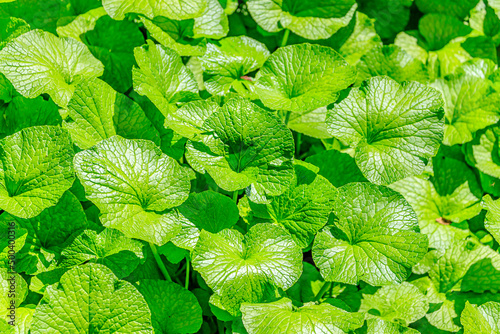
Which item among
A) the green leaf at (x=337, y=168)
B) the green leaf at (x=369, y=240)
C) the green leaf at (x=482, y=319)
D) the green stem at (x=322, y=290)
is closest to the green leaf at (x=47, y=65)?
the green leaf at (x=337, y=168)

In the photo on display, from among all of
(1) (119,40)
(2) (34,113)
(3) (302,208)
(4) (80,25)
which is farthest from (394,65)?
(2) (34,113)

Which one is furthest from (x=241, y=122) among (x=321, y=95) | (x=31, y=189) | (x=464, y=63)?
(x=464, y=63)

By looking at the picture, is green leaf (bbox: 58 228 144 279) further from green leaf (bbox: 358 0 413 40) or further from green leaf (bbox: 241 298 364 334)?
green leaf (bbox: 358 0 413 40)

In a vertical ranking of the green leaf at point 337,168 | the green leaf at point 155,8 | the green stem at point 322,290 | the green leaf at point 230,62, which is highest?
the green leaf at point 155,8

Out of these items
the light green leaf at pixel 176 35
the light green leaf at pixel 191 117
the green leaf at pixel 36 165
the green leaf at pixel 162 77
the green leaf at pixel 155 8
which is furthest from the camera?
the light green leaf at pixel 176 35

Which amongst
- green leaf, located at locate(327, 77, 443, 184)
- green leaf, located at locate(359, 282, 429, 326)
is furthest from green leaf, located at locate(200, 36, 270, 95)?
green leaf, located at locate(359, 282, 429, 326)

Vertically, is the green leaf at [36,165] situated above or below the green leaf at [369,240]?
above

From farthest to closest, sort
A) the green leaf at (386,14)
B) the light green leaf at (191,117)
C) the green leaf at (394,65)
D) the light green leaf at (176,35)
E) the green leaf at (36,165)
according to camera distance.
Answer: the green leaf at (386,14) < the green leaf at (394,65) < the light green leaf at (176,35) < the light green leaf at (191,117) < the green leaf at (36,165)

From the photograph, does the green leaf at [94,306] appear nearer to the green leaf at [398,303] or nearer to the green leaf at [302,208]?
the green leaf at [302,208]
